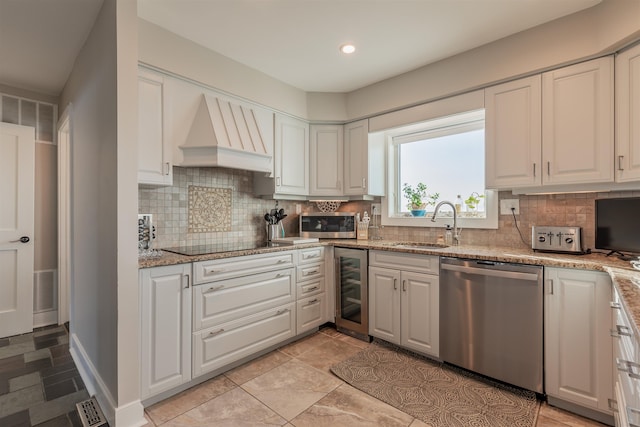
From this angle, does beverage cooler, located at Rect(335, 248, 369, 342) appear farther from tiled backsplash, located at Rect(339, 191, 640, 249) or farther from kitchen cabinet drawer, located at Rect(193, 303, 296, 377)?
tiled backsplash, located at Rect(339, 191, 640, 249)

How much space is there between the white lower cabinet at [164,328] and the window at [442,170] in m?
2.24

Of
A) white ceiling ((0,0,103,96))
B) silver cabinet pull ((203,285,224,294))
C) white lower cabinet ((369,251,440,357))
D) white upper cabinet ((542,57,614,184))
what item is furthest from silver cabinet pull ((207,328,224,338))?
white upper cabinet ((542,57,614,184))

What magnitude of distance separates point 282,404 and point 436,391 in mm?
1039

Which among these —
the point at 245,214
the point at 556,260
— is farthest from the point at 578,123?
the point at 245,214

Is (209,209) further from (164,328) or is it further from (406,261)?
(406,261)

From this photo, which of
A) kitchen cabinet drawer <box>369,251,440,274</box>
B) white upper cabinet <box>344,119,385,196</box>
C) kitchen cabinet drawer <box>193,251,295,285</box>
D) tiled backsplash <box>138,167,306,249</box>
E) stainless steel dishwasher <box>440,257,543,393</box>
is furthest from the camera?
white upper cabinet <box>344,119,385,196</box>

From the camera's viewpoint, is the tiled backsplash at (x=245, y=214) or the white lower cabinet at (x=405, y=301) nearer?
the tiled backsplash at (x=245, y=214)

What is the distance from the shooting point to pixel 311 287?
297cm

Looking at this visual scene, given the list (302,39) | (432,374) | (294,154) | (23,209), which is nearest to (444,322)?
(432,374)

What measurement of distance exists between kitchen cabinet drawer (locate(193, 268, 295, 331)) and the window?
56.2 inches

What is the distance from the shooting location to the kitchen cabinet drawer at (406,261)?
2.39 metres

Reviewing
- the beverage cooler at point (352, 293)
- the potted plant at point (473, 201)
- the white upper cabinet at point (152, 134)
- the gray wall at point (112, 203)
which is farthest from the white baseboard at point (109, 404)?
the potted plant at point (473, 201)

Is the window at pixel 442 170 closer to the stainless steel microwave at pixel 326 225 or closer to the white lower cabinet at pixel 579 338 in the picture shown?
the stainless steel microwave at pixel 326 225

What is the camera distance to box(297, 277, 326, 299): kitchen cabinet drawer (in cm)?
286
